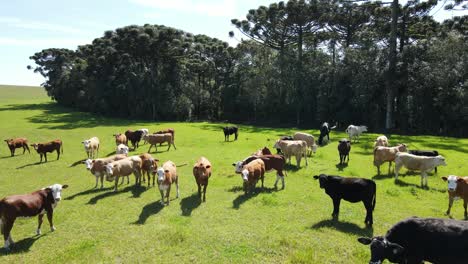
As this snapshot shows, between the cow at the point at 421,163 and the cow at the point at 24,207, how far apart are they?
16.7 m

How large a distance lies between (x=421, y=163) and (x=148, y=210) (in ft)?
46.1

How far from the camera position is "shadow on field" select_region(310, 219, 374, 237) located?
39.7 feet

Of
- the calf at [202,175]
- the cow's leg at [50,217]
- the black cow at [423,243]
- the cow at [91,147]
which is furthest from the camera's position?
the cow at [91,147]

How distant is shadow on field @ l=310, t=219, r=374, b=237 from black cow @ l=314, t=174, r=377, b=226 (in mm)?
375

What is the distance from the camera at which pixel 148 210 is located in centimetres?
1474

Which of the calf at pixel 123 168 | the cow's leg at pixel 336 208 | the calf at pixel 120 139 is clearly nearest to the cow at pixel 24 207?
the calf at pixel 123 168

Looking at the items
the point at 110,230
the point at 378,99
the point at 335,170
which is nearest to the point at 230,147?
the point at 335,170

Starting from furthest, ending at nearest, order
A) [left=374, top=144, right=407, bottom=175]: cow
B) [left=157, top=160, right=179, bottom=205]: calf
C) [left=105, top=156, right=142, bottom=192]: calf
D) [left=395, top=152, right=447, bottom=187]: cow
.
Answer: [left=374, top=144, right=407, bottom=175]: cow, [left=395, top=152, right=447, bottom=187]: cow, [left=105, top=156, right=142, bottom=192]: calf, [left=157, top=160, right=179, bottom=205]: calf

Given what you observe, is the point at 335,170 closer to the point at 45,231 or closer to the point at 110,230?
the point at 110,230

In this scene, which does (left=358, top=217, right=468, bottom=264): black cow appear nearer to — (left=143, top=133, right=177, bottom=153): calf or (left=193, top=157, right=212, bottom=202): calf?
(left=193, top=157, right=212, bottom=202): calf

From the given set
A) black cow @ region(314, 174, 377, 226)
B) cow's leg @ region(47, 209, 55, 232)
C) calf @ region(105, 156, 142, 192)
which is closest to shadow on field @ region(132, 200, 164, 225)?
cow's leg @ region(47, 209, 55, 232)

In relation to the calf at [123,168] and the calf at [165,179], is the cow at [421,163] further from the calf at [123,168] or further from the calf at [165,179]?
the calf at [123,168]

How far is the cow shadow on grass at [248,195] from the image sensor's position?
15.2m

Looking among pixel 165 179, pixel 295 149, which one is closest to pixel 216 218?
pixel 165 179
